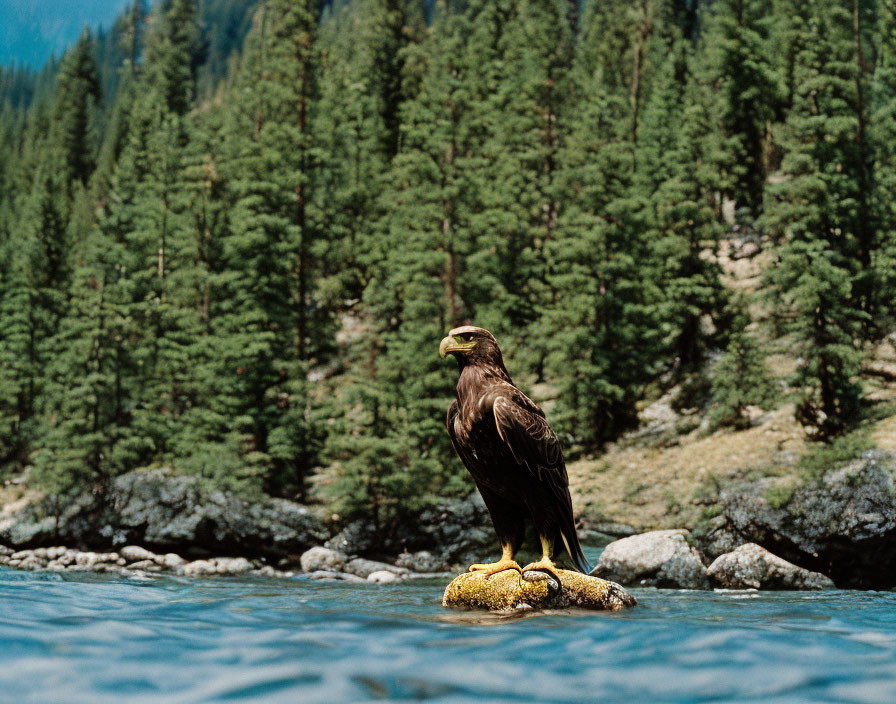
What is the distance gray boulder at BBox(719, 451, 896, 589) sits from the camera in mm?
13438

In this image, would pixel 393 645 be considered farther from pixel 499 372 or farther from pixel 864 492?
pixel 864 492

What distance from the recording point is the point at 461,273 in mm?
22516

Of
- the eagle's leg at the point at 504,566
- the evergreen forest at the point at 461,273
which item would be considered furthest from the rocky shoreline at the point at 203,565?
the eagle's leg at the point at 504,566

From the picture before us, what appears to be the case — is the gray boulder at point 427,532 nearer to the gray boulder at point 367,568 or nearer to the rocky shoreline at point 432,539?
the rocky shoreline at point 432,539

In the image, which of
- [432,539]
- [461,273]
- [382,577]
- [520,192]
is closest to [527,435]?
[382,577]

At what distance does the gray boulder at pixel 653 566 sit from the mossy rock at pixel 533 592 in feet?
20.9

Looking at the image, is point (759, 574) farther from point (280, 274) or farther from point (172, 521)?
point (280, 274)

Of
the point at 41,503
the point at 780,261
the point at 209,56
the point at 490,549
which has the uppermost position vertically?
the point at 209,56

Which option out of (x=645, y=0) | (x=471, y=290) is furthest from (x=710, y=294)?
(x=645, y=0)

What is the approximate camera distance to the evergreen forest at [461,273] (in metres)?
19.8

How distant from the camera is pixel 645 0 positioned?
34.5 m

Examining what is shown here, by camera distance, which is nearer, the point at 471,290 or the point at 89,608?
the point at 89,608

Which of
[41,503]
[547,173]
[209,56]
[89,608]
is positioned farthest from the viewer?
[209,56]

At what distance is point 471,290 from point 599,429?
6173mm
